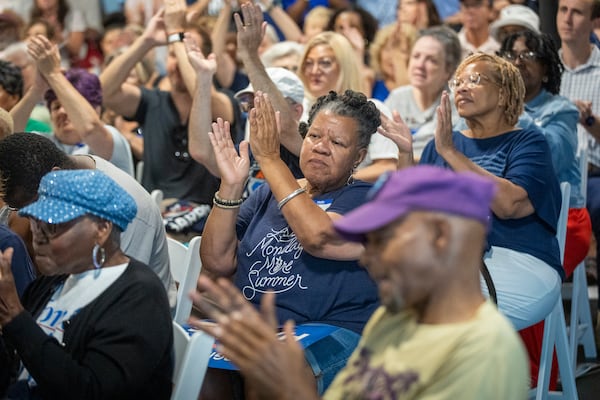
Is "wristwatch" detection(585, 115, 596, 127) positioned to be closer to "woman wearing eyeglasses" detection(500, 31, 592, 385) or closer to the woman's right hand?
"woman wearing eyeglasses" detection(500, 31, 592, 385)

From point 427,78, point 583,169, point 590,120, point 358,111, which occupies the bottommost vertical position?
point 583,169

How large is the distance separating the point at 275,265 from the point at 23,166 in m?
0.82

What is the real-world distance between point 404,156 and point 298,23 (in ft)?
14.1

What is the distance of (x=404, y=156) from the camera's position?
141 inches

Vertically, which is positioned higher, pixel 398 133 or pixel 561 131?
pixel 398 133

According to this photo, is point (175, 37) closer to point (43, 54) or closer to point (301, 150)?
point (43, 54)

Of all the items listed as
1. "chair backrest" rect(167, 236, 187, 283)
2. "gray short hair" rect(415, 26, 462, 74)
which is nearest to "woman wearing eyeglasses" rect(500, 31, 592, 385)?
"gray short hair" rect(415, 26, 462, 74)

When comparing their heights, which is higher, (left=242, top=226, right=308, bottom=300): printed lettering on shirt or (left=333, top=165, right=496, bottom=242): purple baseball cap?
(left=333, top=165, right=496, bottom=242): purple baseball cap

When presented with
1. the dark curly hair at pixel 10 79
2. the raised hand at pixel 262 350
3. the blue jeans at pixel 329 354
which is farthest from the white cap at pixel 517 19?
the raised hand at pixel 262 350

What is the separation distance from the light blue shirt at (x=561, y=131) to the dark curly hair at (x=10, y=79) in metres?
2.42

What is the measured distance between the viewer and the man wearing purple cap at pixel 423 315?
1749mm

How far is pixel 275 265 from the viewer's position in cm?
311

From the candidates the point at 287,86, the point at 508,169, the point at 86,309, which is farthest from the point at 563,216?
the point at 86,309

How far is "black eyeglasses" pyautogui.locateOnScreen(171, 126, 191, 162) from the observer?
5.06 m
